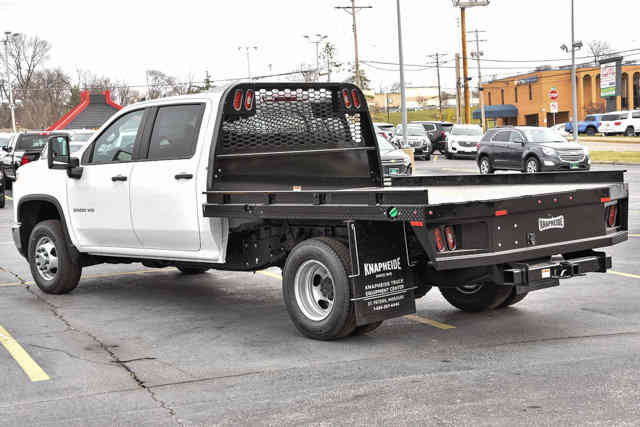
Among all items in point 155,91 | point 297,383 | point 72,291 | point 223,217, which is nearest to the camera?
point 297,383

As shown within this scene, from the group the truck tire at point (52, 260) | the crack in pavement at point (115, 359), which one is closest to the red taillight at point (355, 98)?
the crack in pavement at point (115, 359)

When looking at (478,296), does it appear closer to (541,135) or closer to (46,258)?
(46,258)

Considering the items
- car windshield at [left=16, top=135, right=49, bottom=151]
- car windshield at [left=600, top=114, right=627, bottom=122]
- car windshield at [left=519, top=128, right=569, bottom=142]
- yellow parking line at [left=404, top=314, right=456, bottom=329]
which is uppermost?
car windshield at [left=16, top=135, right=49, bottom=151]

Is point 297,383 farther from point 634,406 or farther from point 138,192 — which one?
point 138,192

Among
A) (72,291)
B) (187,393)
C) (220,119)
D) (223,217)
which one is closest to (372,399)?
(187,393)

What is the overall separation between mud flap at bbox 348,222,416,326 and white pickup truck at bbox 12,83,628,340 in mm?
12

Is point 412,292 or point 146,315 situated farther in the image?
point 146,315

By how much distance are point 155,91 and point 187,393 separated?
3568 inches

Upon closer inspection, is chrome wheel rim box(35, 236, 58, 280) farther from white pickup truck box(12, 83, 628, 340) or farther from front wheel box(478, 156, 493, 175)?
front wheel box(478, 156, 493, 175)

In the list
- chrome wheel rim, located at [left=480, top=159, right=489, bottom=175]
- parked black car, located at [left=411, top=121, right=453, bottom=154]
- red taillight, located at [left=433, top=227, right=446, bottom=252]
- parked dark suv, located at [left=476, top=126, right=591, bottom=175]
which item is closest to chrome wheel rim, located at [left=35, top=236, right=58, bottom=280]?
red taillight, located at [left=433, top=227, right=446, bottom=252]

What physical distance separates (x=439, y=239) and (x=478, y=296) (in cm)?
194

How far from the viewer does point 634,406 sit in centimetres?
488

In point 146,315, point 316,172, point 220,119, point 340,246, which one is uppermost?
point 220,119

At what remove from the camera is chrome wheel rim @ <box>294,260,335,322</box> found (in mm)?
6863
